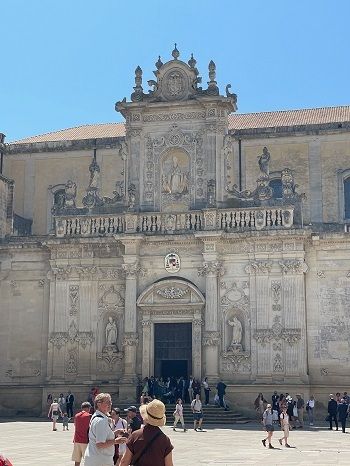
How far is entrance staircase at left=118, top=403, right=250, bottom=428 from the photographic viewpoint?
29322 millimetres

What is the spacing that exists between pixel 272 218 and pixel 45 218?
1385 cm

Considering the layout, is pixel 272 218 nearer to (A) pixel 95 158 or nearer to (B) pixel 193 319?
(B) pixel 193 319

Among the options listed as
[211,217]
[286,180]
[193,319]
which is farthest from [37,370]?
[286,180]

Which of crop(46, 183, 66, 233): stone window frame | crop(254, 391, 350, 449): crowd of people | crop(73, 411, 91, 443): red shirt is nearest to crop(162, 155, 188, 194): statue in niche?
crop(46, 183, 66, 233): stone window frame

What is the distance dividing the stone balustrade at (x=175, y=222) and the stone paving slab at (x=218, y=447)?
8.90m

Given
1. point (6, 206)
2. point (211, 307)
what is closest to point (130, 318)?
point (211, 307)

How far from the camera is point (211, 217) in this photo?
33062mm

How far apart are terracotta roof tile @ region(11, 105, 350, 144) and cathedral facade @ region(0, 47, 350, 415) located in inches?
262

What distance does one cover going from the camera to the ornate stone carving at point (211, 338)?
32156 millimetres

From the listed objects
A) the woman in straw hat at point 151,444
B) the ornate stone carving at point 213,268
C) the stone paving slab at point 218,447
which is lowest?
the stone paving slab at point 218,447

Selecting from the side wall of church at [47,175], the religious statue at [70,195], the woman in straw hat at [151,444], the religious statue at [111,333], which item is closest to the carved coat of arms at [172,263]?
the religious statue at [111,333]

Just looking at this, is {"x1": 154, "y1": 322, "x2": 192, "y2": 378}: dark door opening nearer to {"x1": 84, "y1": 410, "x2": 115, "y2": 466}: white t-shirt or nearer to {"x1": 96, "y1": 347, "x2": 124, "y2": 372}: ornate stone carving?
{"x1": 96, "y1": 347, "x2": 124, "y2": 372}: ornate stone carving

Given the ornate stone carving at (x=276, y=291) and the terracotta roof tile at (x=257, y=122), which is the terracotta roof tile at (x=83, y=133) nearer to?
the terracotta roof tile at (x=257, y=122)

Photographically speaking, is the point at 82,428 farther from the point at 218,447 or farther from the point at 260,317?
the point at 260,317
